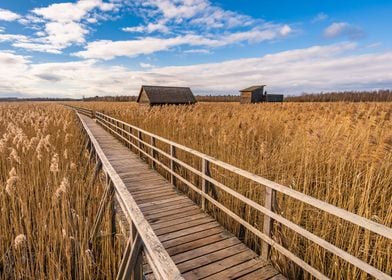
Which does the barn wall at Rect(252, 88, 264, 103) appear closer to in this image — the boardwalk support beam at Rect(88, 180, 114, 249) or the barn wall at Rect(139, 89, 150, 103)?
the barn wall at Rect(139, 89, 150, 103)

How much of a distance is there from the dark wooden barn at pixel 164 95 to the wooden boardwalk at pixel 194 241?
21.3 meters

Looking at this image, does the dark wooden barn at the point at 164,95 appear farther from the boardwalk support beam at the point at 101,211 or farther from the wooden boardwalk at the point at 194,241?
the boardwalk support beam at the point at 101,211

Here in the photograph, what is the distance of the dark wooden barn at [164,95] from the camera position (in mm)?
26219

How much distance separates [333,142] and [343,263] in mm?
2997

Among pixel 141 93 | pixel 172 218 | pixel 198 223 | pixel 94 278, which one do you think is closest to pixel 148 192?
pixel 172 218

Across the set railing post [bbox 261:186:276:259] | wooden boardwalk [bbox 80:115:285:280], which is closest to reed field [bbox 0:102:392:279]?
railing post [bbox 261:186:276:259]

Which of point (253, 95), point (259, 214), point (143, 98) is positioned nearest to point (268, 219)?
point (259, 214)

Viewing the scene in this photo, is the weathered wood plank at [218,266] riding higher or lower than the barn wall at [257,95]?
lower

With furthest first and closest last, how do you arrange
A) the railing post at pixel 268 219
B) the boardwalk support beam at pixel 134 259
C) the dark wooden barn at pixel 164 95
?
the dark wooden barn at pixel 164 95
the railing post at pixel 268 219
the boardwalk support beam at pixel 134 259

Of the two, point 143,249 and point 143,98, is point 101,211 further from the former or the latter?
point 143,98

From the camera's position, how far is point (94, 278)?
3314mm

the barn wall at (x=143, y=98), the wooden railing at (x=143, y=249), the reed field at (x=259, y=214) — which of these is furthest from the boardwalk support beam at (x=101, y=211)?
the barn wall at (x=143, y=98)

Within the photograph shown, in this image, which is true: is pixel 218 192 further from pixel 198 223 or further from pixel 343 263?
pixel 343 263

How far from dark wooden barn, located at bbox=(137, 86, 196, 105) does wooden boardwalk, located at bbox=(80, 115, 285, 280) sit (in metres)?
21.3
